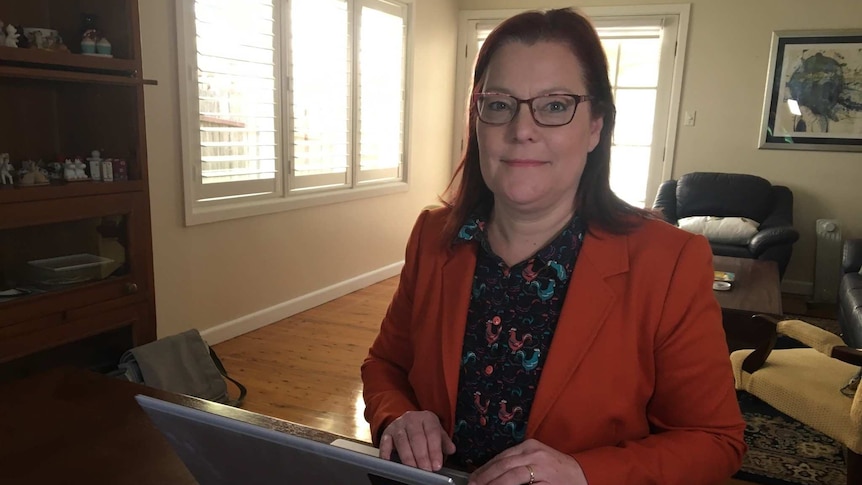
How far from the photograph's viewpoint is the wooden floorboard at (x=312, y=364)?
262cm

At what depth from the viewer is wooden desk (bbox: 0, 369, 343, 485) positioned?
79 cm

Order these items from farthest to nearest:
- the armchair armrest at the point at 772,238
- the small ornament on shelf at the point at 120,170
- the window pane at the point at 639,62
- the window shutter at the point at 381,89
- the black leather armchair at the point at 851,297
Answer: the window pane at the point at 639,62, the window shutter at the point at 381,89, the armchair armrest at the point at 772,238, the black leather armchair at the point at 851,297, the small ornament on shelf at the point at 120,170

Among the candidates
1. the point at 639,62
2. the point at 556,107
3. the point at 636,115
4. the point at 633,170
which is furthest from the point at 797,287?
the point at 556,107

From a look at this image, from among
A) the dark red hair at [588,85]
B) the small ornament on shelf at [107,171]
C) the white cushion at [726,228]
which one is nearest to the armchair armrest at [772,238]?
the white cushion at [726,228]

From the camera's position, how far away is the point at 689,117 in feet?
16.1

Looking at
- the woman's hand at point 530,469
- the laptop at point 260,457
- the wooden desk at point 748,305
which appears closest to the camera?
the laptop at point 260,457

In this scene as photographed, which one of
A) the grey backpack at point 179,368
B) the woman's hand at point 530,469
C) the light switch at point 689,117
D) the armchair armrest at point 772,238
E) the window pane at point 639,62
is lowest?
the grey backpack at point 179,368

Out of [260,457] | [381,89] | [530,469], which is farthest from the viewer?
[381,89]

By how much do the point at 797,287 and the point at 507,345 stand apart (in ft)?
15.0

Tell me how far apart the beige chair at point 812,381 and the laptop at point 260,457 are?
1763mm

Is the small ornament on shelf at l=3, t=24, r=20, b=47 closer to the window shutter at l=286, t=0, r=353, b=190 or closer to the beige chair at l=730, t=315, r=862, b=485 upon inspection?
the window shutter at l=286, t=0, r=353, b=190

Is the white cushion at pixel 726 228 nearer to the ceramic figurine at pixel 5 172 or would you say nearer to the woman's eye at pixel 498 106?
the woman's eye at pixel 498 106

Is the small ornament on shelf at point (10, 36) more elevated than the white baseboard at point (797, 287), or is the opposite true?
the small ornament on shelf at point (10, 36)

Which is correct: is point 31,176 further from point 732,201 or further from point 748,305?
point 732,201
